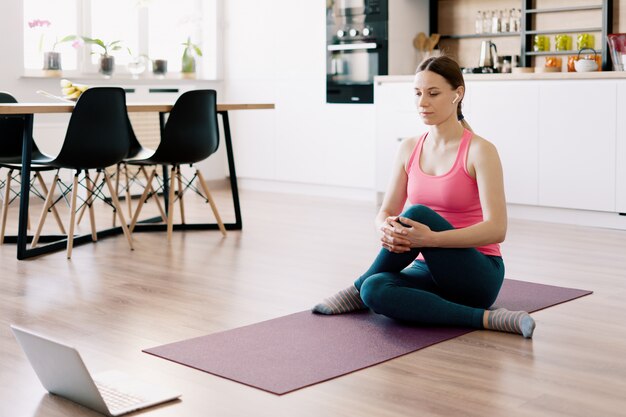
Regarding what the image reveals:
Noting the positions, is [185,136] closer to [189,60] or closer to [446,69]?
[446,69]

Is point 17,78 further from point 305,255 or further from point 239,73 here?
point 305,255

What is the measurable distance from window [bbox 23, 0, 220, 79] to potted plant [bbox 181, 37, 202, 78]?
84 millimetres

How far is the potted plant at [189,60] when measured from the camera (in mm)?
7914

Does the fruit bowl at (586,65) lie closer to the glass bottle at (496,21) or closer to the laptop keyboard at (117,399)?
the glass bottle at (496,21)

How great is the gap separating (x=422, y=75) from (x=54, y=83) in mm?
4445

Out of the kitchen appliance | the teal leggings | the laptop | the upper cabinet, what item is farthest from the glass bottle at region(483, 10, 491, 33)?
the laptop

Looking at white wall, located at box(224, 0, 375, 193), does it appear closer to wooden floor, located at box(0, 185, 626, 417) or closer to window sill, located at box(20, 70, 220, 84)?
window sill, located at box(20, 70, 220, 84)

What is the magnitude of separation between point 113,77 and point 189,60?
78 centimetres

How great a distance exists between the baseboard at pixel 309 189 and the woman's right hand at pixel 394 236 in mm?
3964

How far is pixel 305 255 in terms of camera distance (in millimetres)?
4656

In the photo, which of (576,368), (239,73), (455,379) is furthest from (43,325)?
(239,73)

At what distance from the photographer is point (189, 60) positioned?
26.1ft

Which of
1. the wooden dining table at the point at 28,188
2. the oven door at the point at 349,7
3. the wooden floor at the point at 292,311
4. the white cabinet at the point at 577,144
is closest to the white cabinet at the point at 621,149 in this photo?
the white cabinet at the point at 577,144

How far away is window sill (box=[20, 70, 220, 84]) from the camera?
6.93 metres
